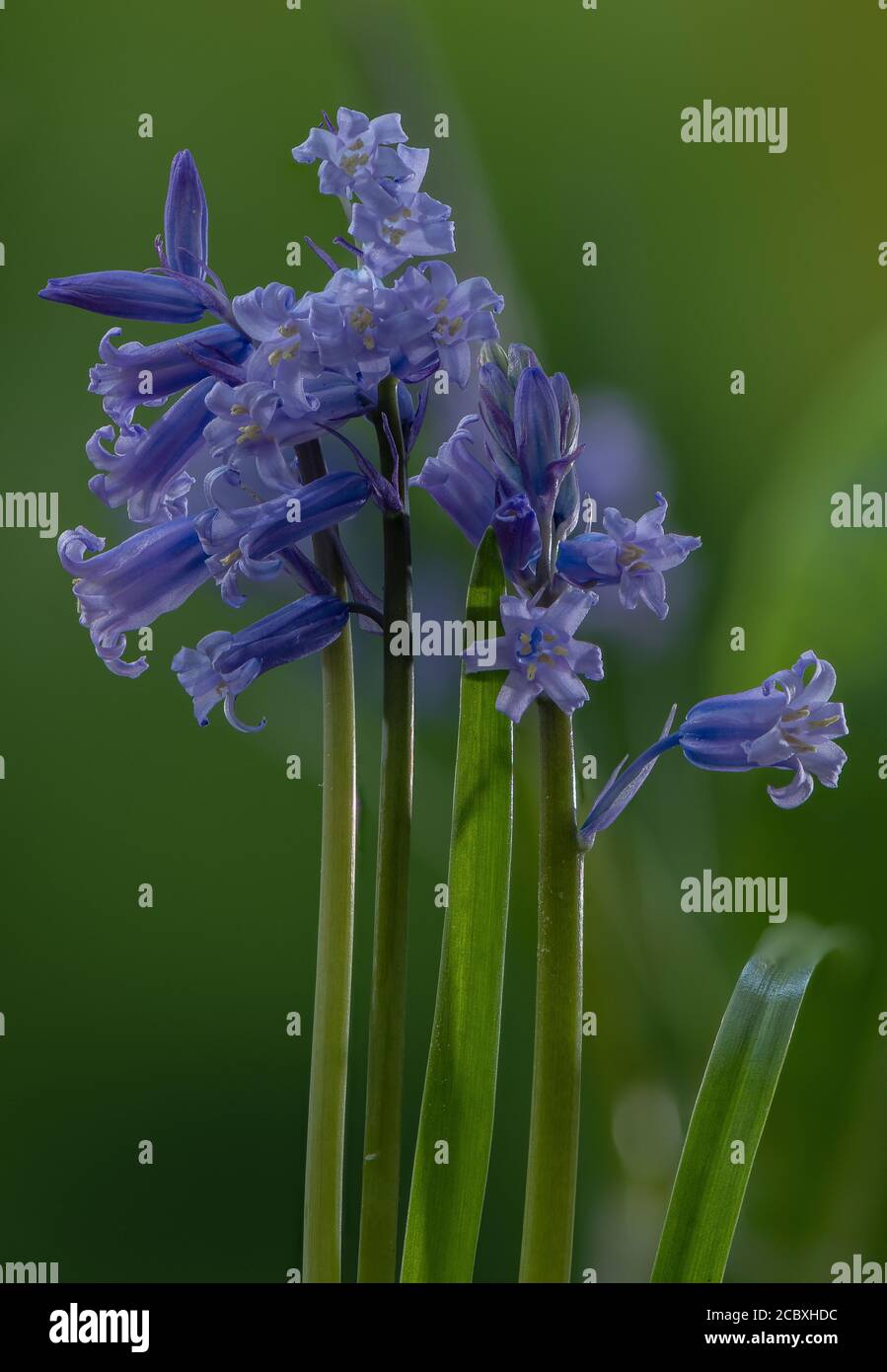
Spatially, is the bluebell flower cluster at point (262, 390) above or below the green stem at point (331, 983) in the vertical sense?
above

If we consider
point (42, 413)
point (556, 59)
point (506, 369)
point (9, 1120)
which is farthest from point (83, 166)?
point (9, 1120)

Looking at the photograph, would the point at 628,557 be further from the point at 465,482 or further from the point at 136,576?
the point at 136,576

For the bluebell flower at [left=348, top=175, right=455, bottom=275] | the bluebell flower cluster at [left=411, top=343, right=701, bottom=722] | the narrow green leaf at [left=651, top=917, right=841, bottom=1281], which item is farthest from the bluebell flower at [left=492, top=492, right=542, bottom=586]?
the narrow green leaf at [left=651, top=917, right=841, bottom=1281]

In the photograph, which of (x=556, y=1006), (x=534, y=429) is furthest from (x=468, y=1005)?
(x=534, y=429)

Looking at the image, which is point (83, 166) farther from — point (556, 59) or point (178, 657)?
point (178, 657)

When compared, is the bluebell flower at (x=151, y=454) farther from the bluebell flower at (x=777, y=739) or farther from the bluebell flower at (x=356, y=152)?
the bluebell flower at (x=777, y=739)

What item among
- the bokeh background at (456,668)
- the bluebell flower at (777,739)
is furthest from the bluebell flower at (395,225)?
the bokeh background at (456,668)

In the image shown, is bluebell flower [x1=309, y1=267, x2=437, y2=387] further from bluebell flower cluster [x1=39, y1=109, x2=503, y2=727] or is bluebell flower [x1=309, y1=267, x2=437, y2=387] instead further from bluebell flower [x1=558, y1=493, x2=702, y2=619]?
bluebell flower [x1=558, y1=493, x2=702, y2=619]
